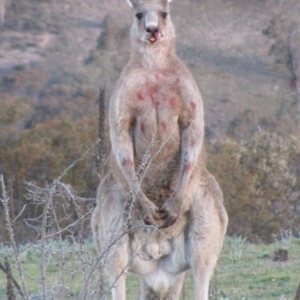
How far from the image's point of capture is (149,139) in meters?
6.00

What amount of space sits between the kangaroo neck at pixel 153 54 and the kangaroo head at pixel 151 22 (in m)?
0.03

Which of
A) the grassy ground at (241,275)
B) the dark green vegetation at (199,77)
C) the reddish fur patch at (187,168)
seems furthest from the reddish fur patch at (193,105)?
the dark green vegetation at (199,77)

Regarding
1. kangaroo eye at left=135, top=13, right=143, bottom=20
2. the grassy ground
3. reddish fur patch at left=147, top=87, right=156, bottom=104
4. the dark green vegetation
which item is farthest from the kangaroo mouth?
the dark green vegetation

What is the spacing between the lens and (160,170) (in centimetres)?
606

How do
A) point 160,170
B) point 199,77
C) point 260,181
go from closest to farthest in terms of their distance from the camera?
point 160,170, point 260,181, point 199,77

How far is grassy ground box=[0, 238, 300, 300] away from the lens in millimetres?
7531

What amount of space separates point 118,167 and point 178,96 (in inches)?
23.5

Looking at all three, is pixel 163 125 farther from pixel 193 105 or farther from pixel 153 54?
pixel 153 54

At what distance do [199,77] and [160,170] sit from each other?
47990 mm

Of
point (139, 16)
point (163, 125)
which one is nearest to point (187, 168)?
point (163, 125)

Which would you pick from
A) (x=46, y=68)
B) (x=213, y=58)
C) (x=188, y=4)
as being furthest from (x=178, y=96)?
(x=188, y=4)

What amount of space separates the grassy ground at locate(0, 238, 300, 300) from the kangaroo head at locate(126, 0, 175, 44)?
5.90ft

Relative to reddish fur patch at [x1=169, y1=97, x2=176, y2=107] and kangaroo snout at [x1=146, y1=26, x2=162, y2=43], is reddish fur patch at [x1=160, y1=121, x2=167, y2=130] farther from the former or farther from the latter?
kangaroo snout at [x1=146, y1=26, x2=162, y2=43]

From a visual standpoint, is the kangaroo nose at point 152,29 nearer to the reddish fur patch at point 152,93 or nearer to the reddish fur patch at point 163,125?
the reddish fur patch at point 152,93
